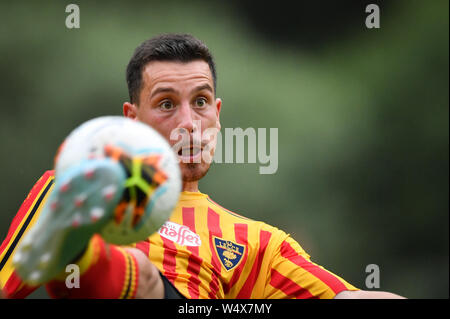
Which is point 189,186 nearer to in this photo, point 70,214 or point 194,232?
point 194,232

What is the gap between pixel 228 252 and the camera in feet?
6.65

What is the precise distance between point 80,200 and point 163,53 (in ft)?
3.79

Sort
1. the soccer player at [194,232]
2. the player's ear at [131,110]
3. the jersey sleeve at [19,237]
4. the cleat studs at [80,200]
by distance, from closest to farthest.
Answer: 1. the cleat studs at [80,200]
2. the jersey sleeve at [19,237]
3. the soccer player at [194,232]
4. the player's ear at [131,110]

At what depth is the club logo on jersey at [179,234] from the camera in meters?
1.94

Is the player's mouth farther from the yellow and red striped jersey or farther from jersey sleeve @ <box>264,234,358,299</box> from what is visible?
jersey sleeve @ <box>264,234,358,299</box>

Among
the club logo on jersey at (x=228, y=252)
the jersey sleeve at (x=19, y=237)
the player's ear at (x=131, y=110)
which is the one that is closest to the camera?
the jersey sleeve at (x=19, y=237)

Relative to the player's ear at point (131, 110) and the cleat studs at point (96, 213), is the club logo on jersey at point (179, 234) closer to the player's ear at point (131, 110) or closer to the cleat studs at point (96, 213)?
the player's ear at point (131, 110)

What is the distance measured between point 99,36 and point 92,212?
154 inches

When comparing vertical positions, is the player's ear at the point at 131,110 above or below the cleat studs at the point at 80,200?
above

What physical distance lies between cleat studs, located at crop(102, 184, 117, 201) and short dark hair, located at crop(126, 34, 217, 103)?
3.59ft

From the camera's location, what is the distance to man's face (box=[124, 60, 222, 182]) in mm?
2045

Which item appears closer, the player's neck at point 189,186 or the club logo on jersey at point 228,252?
the club logo on jersey at point 228,252

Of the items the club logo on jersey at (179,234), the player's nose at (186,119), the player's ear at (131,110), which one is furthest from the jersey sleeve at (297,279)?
the player's ear at (131,110)

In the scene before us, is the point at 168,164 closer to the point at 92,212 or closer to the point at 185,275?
the point at 92,212
